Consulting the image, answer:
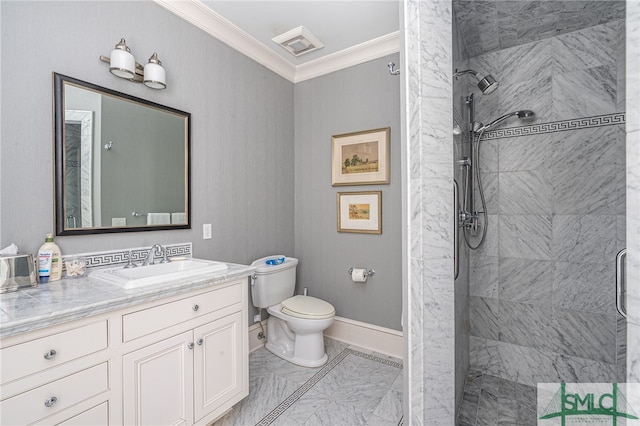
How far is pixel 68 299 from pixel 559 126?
2872 millimetres

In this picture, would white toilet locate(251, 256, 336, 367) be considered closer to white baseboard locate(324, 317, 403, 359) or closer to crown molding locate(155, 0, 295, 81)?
white baseboard locate(324, 317, 403, 359)

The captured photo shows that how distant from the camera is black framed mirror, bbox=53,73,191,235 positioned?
1484mm

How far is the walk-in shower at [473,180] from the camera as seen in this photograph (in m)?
2.09

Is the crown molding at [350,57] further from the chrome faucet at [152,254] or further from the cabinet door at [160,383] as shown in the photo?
the cabinet door at [160,383]

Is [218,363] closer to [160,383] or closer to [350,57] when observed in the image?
[160,383]

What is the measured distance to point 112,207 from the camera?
166 cm

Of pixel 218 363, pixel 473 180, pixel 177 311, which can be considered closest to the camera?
pixel 177 311

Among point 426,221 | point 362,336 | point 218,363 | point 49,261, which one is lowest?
point 362,336

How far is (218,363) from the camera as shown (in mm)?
1580

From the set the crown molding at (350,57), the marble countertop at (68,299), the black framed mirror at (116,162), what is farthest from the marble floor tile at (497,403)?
the crown molding at (350,57)

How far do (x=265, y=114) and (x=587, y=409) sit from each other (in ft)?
10.1

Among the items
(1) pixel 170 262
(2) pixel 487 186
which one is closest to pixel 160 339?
(1) pixel 170 262

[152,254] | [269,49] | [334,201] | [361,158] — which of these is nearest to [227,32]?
[269,49]

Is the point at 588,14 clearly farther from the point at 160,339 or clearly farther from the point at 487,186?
the point at 160,339
